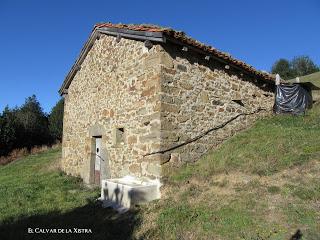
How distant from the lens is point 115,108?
1023 centimetres

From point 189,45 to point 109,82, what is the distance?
122 inches

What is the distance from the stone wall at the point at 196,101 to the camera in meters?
8.52

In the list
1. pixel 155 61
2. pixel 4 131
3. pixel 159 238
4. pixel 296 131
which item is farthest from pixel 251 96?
pixel 4 131

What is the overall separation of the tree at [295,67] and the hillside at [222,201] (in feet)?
106

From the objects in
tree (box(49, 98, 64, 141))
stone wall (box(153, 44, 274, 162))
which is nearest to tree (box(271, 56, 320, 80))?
tree (box(49, 98, 64, 141))

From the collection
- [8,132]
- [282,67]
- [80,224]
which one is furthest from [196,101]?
[282,67]

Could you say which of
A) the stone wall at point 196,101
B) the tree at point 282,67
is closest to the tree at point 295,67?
the tree at point 282,67

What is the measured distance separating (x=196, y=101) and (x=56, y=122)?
30.4 meters

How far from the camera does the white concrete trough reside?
296 inches

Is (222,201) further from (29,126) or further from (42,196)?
(29,126)

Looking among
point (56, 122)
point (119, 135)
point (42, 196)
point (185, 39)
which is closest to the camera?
point (185, 39)

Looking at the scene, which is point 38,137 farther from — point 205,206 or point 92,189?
point 205,206

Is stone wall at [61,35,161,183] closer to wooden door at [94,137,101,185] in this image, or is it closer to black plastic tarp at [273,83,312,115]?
wooden door at [94,137,101,185]

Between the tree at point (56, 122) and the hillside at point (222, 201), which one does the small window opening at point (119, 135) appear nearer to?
the hillside at point (222, 201)
